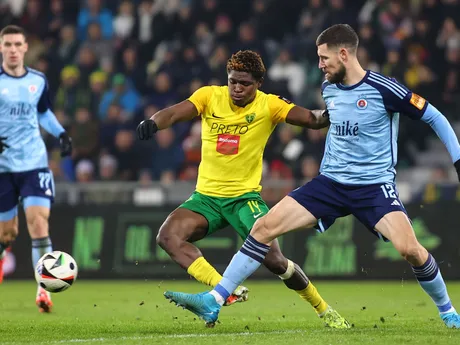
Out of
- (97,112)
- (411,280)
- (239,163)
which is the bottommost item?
(411,280)

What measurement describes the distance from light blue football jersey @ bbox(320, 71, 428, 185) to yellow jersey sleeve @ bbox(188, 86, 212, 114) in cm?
115

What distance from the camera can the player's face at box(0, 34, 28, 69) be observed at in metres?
10.4

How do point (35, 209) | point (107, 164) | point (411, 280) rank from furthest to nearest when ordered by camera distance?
1. point (107, 164)
2. point (411, 280)
3. point (35, 209)

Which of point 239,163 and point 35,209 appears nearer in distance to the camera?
point 239,163

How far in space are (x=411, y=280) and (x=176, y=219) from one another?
650 cm

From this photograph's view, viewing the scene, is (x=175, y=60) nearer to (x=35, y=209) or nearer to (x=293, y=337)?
(x=35, y=209)

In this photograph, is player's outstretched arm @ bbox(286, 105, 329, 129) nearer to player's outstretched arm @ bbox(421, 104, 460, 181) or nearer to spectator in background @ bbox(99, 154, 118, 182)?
player's outstretched arm @ bbox(421, 104, 460, 181)

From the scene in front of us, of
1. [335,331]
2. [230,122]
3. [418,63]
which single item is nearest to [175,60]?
[418,63]

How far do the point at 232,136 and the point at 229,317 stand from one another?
6.06 ft

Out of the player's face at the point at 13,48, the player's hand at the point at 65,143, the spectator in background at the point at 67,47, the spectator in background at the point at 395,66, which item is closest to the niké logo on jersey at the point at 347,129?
the player's hand at the point at 65,143

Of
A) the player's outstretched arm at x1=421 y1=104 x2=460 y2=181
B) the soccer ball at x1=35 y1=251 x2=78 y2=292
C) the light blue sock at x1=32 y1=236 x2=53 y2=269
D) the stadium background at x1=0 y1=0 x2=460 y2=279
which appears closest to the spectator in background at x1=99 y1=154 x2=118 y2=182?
the stadium background at x1=0 y1=0 x2=460 y2=279

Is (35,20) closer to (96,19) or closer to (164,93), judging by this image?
(96,19)

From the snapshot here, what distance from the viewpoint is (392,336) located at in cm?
756

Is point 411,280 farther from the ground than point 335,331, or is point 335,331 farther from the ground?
point 335,331
